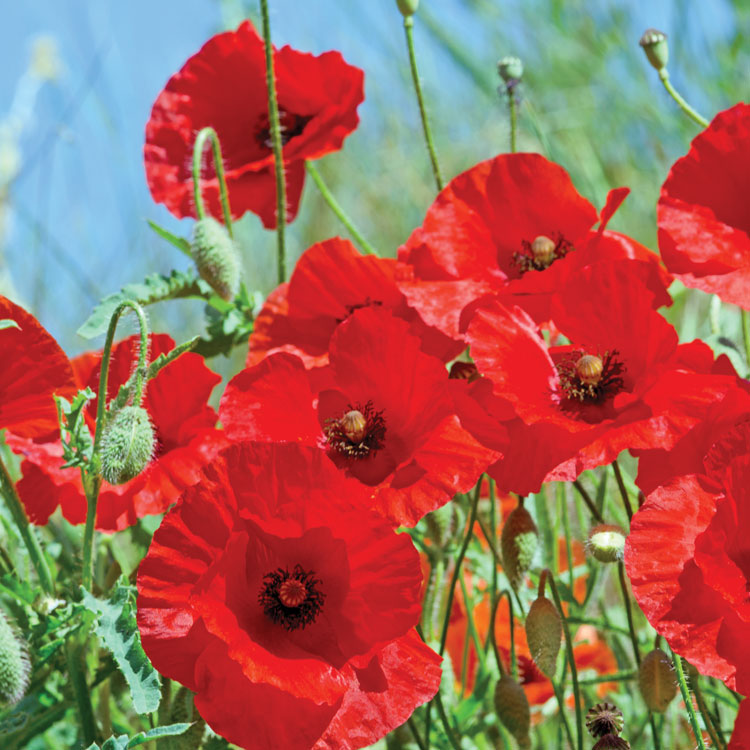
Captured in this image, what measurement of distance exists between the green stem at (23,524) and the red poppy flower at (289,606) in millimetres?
210

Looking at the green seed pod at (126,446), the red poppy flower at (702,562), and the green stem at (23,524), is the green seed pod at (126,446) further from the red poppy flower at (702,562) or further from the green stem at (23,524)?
the red poppy flower at (702,562)

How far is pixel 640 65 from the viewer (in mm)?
2861

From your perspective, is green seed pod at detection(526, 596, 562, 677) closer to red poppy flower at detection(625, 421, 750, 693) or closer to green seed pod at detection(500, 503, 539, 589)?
green seed pod at detection(500, 503, 539, 589)

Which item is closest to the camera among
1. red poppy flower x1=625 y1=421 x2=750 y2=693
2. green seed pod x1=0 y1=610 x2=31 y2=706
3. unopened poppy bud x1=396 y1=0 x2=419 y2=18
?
red poppy flower x1=625 y1=421 x2=750 y2=693

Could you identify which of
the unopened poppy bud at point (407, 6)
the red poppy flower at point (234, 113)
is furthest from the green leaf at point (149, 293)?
the unopened poppy bud at point (407, 6)

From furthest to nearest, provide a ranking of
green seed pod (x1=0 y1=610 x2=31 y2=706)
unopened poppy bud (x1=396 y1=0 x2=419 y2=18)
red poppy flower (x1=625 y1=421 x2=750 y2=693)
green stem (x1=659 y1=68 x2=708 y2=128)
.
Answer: unopened poppy bud (x1=396 y1=0 x2=419 y2=18), green stem (x1=659 y1=68 x2=708 y2=128), green seed pod (x1=0 y1=610 x2=31 y2=706), red poppy flower (x1=625 y1=421 x2=750 y2=693)

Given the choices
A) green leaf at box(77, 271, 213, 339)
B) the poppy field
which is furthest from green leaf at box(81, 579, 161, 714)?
green leaf at box(77, 271, 213, 339)

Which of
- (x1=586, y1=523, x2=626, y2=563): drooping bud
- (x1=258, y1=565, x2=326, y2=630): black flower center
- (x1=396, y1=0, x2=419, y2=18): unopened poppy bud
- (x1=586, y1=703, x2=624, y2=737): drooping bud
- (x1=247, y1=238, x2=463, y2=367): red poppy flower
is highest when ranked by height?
(x1=396, y1=0, x2=419, y2=18): unopened poppy bud

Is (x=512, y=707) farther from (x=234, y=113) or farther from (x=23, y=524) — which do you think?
(x=234, y=113)

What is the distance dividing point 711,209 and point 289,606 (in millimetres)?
489

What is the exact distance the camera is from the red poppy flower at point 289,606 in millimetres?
798

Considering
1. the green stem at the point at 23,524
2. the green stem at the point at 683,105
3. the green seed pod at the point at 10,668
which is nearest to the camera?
the green seed pod at the point at 10,668

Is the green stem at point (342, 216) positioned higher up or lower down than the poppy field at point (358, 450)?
higher up

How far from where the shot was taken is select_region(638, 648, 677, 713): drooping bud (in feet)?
3.03
